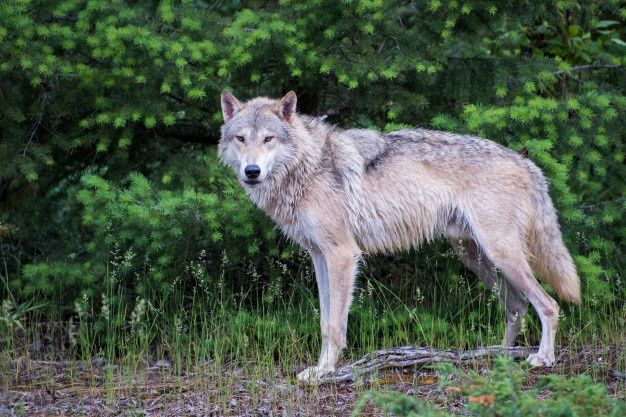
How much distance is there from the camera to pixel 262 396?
18.0ft

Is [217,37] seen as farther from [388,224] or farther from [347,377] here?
[347,377]

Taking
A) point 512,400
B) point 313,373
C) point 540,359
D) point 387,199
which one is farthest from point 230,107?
point 512,400

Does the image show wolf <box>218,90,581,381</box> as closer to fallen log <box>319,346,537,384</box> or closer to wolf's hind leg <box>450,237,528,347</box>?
wolf's hind leg <box>450,237,528,347</box>

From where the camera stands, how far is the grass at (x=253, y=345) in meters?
5.48

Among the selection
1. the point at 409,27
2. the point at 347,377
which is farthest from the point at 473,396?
the point at 409,27

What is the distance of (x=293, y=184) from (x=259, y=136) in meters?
0.45

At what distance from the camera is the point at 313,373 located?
19.6 feet

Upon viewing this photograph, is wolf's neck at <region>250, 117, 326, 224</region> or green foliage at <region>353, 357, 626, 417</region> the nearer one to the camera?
green foliage at <region>353, 357, 626, 417</region>

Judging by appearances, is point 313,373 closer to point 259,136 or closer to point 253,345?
point 253,345

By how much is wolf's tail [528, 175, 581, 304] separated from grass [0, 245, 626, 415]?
0.23m

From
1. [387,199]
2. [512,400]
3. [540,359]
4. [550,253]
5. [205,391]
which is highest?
[387,199]

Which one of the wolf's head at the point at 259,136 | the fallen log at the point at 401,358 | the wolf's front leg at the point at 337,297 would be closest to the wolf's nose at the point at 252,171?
the wolf's head at the point at 259,136

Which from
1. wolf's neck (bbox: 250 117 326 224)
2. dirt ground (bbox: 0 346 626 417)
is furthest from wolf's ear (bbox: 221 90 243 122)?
dirt ground (bbox: 0 346 626 417)

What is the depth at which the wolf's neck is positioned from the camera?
6.27m
